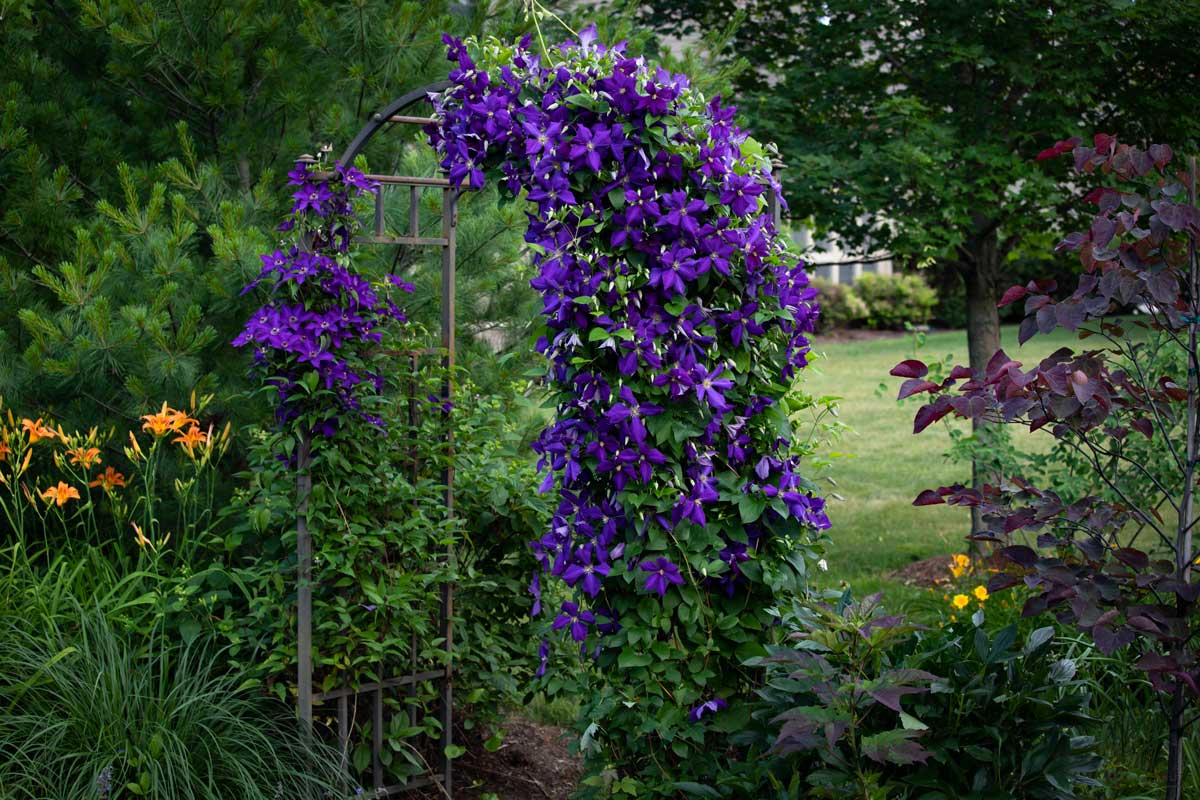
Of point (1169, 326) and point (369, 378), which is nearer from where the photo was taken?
point (1169, 326)

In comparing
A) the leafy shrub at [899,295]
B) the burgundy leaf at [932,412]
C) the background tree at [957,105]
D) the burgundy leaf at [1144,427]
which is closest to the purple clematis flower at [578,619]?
the burgundy leaf at [932,412]

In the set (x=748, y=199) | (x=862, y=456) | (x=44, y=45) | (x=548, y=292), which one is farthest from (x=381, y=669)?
(x=862, y=456)

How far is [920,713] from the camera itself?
248 centimetres

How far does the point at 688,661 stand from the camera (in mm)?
2650

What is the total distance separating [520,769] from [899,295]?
16.1m

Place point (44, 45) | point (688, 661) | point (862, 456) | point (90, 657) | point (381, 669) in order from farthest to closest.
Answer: point (862, 456), point (44, 45), point (381, 669), point (90, 657), point (688, 661)

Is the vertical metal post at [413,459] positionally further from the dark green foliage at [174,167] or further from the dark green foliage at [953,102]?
the dark green foliage at [953,102]

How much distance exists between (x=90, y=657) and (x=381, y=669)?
76 centimetres

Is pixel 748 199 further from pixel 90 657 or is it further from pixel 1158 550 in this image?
pixel 1158 550

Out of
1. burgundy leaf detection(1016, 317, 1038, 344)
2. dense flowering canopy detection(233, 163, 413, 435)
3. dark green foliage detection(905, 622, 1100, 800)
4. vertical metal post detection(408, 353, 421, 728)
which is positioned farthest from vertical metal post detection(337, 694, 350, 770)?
burgundy leaf detection(1016, 317, 1038, 344)

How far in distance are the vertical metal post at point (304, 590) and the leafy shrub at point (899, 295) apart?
16111 mm

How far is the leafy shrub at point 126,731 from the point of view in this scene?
276cm

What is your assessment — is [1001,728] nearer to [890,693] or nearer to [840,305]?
[890,693]

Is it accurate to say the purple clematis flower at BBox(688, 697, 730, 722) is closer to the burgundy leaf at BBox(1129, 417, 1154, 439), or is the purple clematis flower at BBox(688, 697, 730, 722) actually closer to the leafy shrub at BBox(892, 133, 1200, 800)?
the leafy shrub at BBox(892, 133, 1200, 800)
